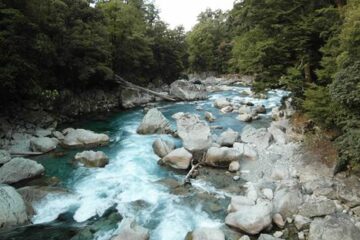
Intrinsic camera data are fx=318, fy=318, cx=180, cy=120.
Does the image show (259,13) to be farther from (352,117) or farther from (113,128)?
(113,128)

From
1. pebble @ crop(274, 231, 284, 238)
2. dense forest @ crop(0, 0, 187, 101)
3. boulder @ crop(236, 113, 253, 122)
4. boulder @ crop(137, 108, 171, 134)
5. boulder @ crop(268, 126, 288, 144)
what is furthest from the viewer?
boulder @ crop(236, 113, 253, 122)

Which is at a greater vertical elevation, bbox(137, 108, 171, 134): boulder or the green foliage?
the green foliage

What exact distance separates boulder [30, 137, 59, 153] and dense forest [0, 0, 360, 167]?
2521 millimetres

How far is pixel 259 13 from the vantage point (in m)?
13.0

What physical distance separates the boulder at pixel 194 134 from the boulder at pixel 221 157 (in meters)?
0.61

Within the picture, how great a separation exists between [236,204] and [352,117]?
3.78m

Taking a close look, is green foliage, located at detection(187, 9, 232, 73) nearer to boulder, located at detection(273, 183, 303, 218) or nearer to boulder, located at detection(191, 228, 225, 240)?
boulder, located at detection(273, 183, 303, 218)

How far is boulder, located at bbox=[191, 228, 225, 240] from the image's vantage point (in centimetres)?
693

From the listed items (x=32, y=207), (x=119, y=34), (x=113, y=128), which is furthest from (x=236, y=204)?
(x=119, y=34)

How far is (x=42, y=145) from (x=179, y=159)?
6.16 meters

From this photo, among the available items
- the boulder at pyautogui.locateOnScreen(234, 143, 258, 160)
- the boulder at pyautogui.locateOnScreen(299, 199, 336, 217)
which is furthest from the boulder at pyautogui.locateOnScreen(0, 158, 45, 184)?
the boulder at pyautogui.locateOnScreen(299, 199, 336, 217)

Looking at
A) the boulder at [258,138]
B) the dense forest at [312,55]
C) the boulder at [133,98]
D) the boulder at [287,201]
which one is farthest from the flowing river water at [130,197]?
the boulder at [133,98]

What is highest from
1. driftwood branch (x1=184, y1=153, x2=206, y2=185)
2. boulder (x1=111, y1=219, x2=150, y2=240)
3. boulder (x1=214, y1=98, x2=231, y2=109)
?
boulder (x1=214, y1=98, x2=231, y2=109)

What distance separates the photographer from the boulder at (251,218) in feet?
24.1
